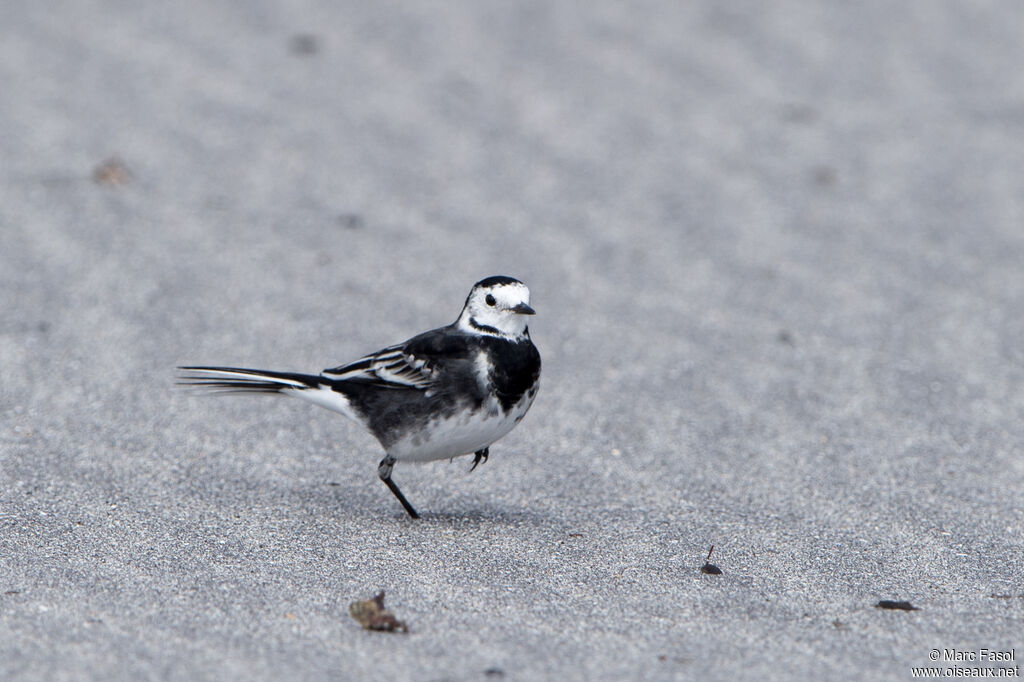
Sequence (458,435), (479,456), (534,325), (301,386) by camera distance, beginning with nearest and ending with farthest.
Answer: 1. (458,435)
2. (301,386)
3. (479,456)
4. (534,325)

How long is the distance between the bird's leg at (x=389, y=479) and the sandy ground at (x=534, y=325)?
0.10 m

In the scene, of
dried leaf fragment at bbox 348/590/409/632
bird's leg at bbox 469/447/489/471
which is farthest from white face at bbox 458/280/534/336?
dried leaf fragment at bbox 348/590/409/632

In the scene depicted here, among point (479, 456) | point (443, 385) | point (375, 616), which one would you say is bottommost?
point (375, 616)

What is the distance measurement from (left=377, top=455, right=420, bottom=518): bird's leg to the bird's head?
64 cm

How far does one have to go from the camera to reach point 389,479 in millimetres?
5594

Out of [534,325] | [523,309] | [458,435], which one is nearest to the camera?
[458,435]

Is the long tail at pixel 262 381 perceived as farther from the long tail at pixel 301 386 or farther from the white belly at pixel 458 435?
the white belly at pixel 458 435

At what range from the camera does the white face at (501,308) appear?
5430 millimetres

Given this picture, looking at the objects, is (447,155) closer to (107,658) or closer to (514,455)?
(514,455)

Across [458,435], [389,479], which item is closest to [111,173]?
[389,479]

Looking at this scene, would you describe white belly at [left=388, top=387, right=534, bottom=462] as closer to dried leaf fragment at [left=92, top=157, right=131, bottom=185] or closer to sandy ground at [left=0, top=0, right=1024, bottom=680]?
sandy ground at [left=0, top=0, right=1024, bottom=680]

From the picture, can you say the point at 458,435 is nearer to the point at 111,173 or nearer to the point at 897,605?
the point at 897,605

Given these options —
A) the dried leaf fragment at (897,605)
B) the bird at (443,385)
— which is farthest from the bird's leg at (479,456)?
→ the dried leaf fragment at (897,605)

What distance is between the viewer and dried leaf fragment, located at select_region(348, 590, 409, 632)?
4270 millimetres
